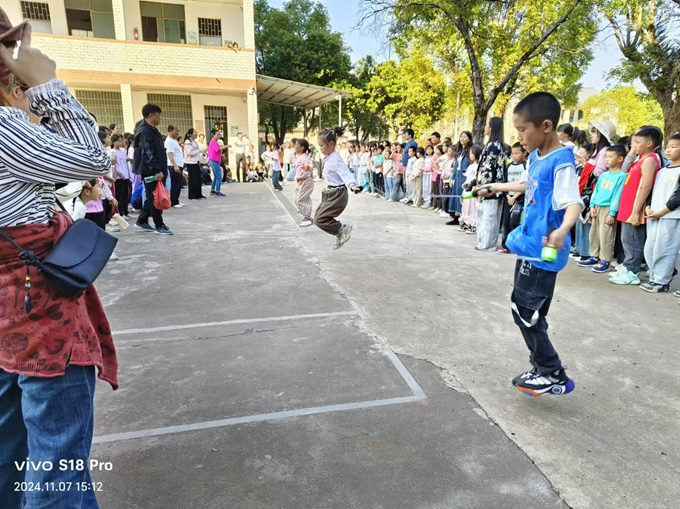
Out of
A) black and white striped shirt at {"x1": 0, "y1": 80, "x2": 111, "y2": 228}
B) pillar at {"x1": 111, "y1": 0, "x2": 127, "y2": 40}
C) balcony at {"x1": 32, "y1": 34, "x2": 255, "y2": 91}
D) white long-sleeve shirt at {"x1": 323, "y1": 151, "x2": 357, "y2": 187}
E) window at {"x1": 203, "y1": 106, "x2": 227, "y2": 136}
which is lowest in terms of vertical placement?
white long-sleeve shirt at {"x1": 323, "y1": 151, "x2": 357, "y2": 187}

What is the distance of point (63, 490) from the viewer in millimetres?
1514

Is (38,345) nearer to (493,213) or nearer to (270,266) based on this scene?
(270,266)

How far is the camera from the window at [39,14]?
18438mm

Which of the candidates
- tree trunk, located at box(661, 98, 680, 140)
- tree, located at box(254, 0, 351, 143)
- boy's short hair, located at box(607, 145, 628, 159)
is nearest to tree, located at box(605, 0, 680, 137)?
tree trunk, located at box(661, 98, 680, 140)

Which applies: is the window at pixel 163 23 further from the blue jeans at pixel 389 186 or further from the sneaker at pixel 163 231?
the sneaker at pixel 163 231

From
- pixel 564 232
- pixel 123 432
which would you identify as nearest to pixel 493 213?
pixel 564 232

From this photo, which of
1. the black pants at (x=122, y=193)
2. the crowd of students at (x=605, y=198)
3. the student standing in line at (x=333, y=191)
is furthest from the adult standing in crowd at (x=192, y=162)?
the student standing in line at (x=333, y=191)

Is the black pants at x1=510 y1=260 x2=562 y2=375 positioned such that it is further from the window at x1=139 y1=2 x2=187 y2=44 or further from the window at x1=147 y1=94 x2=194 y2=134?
the window at x1=139 y1=2 x2=187 y2=44

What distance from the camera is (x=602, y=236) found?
6.21 metres

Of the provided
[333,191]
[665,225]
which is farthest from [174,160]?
[665,225]

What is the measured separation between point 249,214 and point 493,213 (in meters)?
5.63

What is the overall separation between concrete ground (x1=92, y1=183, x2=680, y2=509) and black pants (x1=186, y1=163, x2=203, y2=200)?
778cm

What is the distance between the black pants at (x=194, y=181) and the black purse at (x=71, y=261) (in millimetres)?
11913

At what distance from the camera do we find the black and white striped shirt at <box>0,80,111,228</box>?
1368 mm
